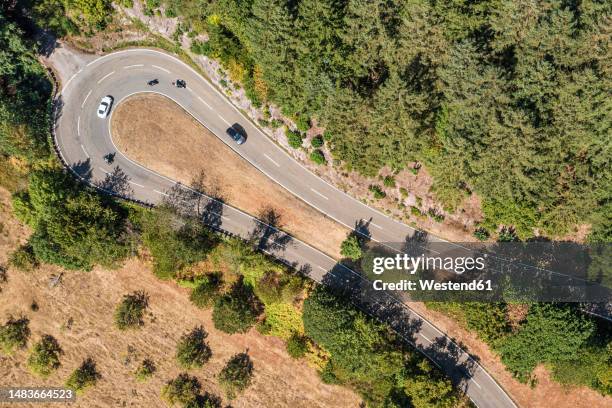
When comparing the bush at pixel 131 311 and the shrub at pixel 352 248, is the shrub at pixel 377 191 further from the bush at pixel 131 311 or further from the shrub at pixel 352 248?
the bush at pixel 131 311

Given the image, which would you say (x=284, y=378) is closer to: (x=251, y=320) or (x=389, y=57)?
(x=251, y=320)

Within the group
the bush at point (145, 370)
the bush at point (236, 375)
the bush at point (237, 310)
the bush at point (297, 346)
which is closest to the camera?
the bush at point (237, 310)

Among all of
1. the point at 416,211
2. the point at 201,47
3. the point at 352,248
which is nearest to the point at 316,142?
the point at 352,248

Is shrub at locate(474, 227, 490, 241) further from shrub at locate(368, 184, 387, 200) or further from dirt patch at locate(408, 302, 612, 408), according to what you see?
shrub at locate(368, 184, 387, 200)

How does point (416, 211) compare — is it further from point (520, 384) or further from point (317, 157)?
point (520, 384)

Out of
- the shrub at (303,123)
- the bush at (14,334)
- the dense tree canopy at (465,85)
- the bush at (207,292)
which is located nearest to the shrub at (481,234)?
the dense tree canopy at (465,85)

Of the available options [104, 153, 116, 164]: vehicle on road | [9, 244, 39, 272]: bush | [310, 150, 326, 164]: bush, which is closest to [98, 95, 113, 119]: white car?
[104, 153, 116, 164]: vehicle on road
